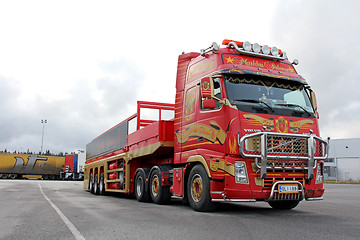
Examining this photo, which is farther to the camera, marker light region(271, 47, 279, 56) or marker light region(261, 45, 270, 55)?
marker light region(271, 47, 279, 56)

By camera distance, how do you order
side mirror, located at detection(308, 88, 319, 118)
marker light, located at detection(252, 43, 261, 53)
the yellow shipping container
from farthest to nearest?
the yellow shipping container
marker light, located at detection(252, 43, 261, 53)
side mirror, located at detection(308, 88, 319, 118)

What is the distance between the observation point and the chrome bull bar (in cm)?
698

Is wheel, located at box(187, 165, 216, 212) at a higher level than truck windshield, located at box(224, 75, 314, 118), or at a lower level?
lower

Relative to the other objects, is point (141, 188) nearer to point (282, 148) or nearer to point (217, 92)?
point (217, 92)

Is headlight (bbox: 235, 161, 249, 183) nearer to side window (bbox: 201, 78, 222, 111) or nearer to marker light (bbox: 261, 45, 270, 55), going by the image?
side window (bbox: 201, 78, 222, 111)

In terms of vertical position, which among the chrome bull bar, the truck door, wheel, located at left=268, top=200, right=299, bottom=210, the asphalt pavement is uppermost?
the truck door

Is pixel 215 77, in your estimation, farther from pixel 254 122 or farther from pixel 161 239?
pixel 161 239

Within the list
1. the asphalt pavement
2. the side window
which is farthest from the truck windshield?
the asphalt pavement

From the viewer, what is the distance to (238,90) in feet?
24.8

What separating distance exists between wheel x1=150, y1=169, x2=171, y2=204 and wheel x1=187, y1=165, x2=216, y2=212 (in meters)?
1.88

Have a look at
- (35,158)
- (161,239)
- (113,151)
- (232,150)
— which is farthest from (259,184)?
(35,158)

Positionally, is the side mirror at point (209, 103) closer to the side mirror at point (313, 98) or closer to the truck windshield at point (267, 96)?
the truck windshield at point (267, 96)

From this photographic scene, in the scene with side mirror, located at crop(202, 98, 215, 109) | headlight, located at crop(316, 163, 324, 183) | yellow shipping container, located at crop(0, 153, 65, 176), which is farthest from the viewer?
yellow shipping container, located at crop(0, 153, 65, 176)

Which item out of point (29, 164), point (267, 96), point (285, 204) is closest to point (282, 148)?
point (267, 96)
